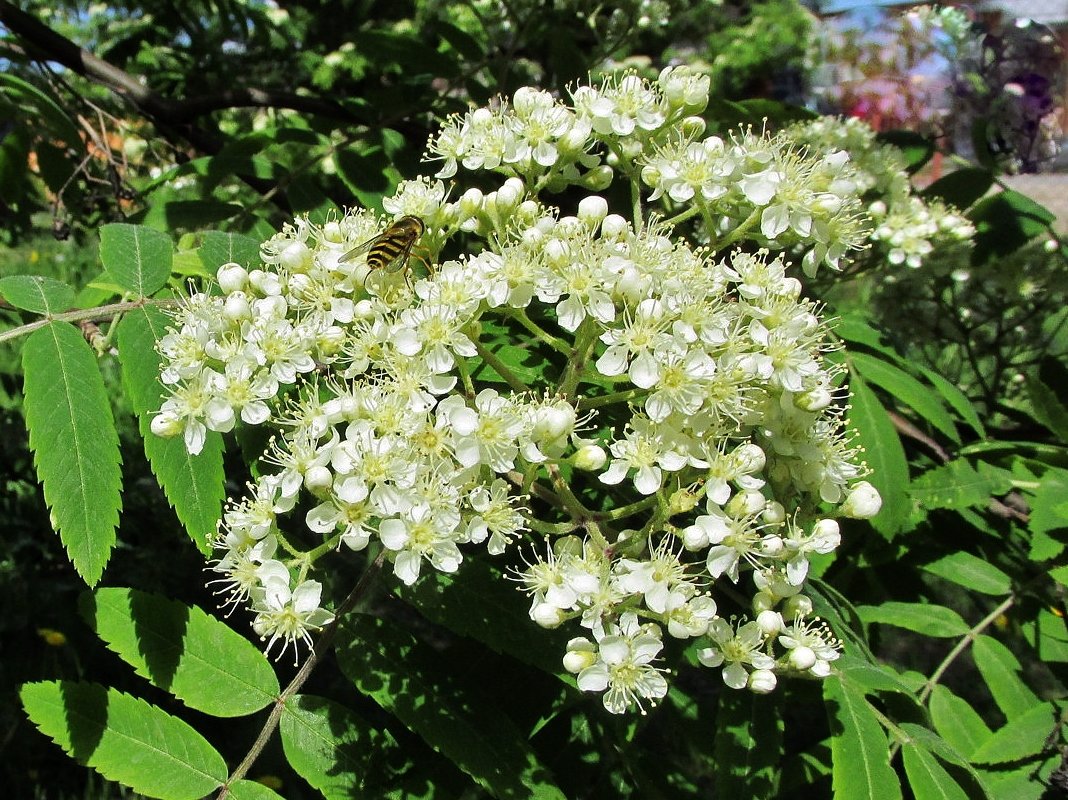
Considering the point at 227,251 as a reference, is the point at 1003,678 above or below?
below

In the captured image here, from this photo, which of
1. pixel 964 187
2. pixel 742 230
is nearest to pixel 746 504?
pixel 742 230

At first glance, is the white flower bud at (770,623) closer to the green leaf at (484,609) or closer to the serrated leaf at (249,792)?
the green leaf at (484,609)

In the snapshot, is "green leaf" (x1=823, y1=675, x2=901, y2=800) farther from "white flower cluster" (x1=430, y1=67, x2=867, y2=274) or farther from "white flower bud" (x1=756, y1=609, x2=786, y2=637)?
"white flower cluster" (x1=430, y1=67, x2=867, y2=274)

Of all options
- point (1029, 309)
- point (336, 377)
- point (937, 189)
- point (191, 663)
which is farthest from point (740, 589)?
point (1029, 309)

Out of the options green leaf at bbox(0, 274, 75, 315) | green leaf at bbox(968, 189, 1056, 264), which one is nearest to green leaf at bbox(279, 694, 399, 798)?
green leaf at bbox(0, 274, 75, 315)

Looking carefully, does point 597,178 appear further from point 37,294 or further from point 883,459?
point 37,294

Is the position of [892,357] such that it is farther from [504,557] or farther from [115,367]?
[115,367]
